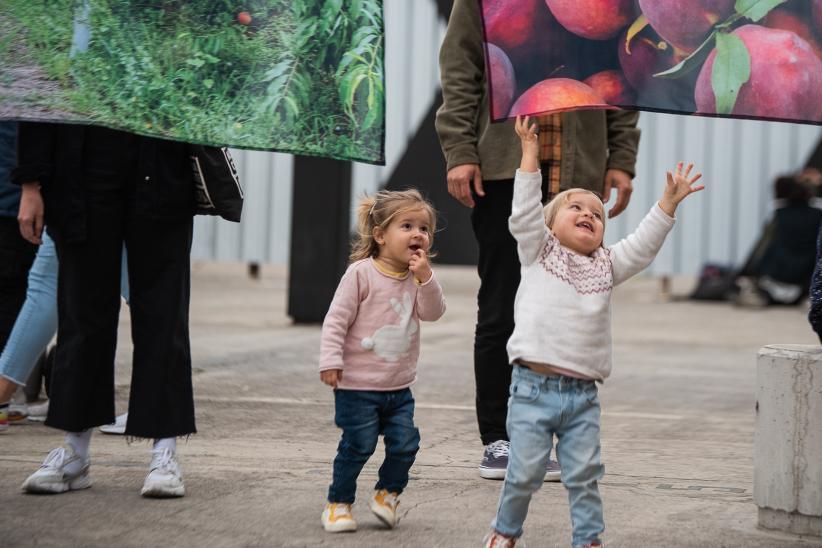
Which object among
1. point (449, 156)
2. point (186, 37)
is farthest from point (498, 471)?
point (186, 37)

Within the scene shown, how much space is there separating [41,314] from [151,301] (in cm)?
104

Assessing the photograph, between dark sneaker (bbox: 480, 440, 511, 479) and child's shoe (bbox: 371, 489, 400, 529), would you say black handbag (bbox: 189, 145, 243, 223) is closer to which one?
child's shoe (bbox: 371, 489, 400, 529)

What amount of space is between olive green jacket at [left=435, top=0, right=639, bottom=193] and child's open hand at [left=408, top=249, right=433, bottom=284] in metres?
0.83

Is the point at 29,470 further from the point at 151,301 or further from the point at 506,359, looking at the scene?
the point at 506,359

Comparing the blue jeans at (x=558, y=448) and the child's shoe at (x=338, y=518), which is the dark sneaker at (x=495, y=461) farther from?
the blue jeans at (x=558, y=448)

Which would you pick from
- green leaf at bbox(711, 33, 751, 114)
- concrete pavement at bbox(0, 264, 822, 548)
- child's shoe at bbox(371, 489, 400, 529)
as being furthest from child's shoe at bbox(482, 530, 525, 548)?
green leaf at bbox(711, 33, 751, 114)

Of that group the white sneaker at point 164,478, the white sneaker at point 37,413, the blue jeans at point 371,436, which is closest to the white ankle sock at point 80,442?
the white sneaker at point 164,478

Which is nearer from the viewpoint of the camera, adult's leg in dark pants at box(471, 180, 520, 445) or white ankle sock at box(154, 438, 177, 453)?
white ankle sock at box(154, 438, 177, 453)

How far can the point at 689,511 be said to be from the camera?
4129 mm

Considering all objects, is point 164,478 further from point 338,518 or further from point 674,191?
point 674,191

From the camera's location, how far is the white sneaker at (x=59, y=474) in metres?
4.19

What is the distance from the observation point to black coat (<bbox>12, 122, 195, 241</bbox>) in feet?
13.8

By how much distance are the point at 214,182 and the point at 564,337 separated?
53.3 inches

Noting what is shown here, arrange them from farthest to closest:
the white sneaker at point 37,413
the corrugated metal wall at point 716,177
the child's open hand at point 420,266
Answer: the corrugated metal wall at point 716,177 → the white sneaker at point 37,413 → the child's open hand at point 420,266
